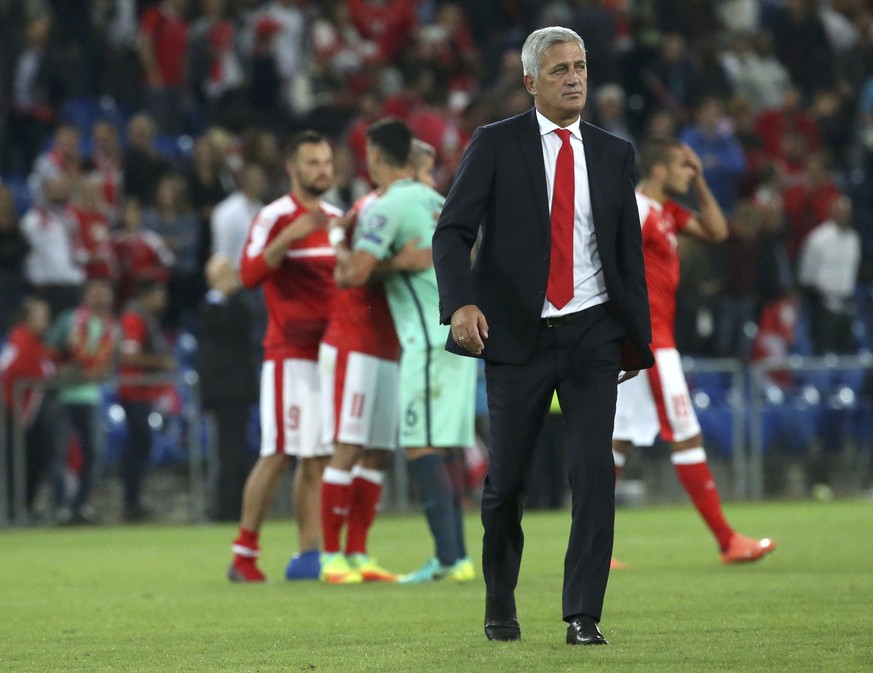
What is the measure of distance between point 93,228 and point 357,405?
8.88 m

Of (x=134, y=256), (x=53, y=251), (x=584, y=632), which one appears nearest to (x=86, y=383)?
(x=53, y=251)

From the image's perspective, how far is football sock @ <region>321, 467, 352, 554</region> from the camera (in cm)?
995

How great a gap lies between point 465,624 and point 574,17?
1683 centimetres

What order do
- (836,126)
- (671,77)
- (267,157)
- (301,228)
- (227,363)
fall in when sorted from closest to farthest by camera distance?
(301,228)
(227,363)
(267,157)
(671,77)
(836,126)

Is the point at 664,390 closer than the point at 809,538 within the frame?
Yes

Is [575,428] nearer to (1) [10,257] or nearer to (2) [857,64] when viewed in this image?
(1) [10,257]

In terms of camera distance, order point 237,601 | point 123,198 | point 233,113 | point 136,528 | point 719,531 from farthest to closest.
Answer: point 233,113 < point 123,198 < point 136,528 < point 719,531 < point 237,601

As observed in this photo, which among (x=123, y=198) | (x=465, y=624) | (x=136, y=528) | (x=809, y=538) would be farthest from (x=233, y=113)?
(x=465, y=624)

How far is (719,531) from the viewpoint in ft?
35.7

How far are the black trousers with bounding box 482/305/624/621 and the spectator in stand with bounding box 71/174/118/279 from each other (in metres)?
11.9

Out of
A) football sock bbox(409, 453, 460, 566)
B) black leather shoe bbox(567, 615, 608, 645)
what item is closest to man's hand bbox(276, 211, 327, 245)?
football sock bbox(409, 453, 460, 566)

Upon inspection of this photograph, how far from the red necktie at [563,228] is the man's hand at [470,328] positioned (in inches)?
12.6

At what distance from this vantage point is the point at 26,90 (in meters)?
20.2

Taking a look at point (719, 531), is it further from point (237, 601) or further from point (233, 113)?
point (233, 113)
